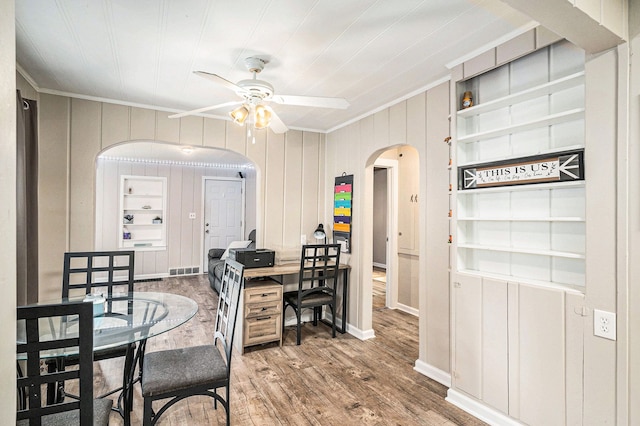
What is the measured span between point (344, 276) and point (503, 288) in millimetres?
2001

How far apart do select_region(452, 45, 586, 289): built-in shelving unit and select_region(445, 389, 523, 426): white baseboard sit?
0.88 m

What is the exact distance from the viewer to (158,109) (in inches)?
135

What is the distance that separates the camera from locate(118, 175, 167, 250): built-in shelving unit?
643 centimetres

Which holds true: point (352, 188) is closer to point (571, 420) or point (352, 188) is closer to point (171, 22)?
point (171, 22)

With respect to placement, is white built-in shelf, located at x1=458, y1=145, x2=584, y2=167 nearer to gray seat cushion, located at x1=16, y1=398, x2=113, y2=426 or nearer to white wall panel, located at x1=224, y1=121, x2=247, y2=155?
white wall panel, located at x1=224, y1=121, x2=247, y2=155

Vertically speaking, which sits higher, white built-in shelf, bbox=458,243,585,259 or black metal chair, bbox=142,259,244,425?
white built-in shelf, bbox=458,243,585,259

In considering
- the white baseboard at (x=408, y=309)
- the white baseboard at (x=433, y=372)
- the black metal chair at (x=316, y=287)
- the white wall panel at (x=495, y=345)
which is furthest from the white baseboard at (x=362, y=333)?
the white wall panel at (x=495, y=345)

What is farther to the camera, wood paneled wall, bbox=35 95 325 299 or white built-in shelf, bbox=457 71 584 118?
wood paneled wall, bbox=35 95 325 299

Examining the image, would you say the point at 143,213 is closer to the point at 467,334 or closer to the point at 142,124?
the point at 142,124

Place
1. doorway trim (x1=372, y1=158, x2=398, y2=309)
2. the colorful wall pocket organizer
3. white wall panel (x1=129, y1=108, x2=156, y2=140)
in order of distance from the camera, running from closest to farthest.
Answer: white wall panel (x1=129, y1=108, x2=156, y2=140) → the colorful wall pocket organizer → doorway trim (x1=372, y1=158, x2=398, y2=309)

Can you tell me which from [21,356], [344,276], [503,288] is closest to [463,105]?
[503,288]

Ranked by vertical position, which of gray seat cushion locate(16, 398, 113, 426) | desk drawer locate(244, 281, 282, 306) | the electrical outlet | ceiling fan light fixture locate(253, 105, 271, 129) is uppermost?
ceiling fan light fixture locate(253, 105, 271, 129)

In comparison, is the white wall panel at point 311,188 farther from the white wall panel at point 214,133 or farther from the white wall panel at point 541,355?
the white wall panel at point 541,355

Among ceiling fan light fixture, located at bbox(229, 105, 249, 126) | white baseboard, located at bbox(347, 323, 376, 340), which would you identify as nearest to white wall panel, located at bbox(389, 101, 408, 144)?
ceiling fan light fixture, located at bbox(229, 105, 249, 126)
